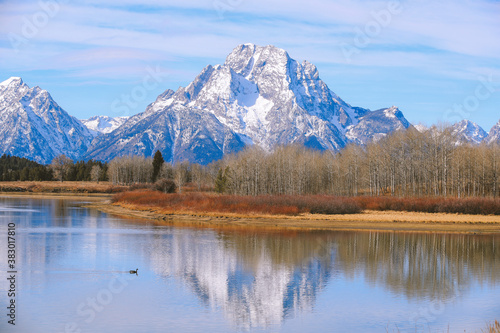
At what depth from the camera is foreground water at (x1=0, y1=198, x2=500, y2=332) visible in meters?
22.1

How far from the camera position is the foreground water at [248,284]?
22.1 metres

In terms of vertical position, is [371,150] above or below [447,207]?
above

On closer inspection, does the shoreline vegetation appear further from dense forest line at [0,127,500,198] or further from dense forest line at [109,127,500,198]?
dense forest line at [109,127,500,198]

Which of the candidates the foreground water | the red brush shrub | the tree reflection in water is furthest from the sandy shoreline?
the foreground water

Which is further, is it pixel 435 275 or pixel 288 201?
pixel 288 201

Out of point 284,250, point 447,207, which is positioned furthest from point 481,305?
point 447,207

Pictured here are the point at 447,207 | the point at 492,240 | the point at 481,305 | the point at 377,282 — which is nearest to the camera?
the point at 481,305

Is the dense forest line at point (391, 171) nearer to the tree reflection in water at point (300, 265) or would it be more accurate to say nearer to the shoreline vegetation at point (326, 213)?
the shoreline vegetation at point (326, 213)

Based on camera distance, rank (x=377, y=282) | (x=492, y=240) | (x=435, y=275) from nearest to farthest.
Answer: (x=377, y=282), (x=435, y=275), (x=492, y=240)

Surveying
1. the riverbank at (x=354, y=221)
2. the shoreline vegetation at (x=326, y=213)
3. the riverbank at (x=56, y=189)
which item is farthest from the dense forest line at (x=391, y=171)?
the riverbank at (x=56, y=189)

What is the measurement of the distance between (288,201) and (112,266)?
43562 mm

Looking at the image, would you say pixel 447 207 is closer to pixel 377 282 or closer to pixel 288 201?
pixel 288 201

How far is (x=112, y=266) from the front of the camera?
33.6m

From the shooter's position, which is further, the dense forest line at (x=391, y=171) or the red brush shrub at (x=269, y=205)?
the dense forest line at (x=391, y=171)
